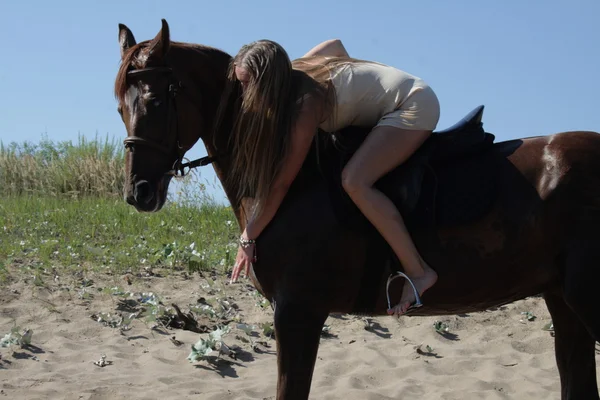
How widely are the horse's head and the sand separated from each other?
6.15 feet

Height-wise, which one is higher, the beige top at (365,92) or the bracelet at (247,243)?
the beige top at (365,92)

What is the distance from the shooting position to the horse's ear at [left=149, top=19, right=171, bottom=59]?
135 inches

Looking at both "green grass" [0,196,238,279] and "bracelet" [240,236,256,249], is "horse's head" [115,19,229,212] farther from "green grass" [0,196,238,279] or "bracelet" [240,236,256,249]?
"green grass" [0,196,238,279]

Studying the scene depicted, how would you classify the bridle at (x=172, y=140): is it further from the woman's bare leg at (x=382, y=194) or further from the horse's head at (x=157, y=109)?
the woman's bare leg at (x=382, y=194)

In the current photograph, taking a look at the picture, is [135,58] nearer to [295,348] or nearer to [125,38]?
[125,38]

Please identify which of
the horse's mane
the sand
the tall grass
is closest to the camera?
the horse's mane

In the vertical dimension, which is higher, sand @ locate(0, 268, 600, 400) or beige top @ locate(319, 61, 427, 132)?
A: beige top @ locate(319, 61, 427, 132)

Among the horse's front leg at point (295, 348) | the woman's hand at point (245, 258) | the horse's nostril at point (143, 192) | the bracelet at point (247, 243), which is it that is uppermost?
the horse's nostril at point (143, 192)

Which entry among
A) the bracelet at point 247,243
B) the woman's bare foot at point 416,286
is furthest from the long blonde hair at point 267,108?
the woman's bare foot at point 416,286

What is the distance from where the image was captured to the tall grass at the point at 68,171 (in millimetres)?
13031

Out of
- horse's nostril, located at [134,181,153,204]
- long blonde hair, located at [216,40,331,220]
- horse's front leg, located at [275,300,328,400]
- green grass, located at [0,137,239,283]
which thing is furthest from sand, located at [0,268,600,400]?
long blonde hair, located at [216,40,331,220]

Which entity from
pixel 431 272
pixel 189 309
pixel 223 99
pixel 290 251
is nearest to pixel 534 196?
pixel 431 272

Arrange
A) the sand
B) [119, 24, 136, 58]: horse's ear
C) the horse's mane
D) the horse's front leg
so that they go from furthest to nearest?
the sand < [119, 24, 136, 58]: horse's ear < the horse's mane < the horse's front leg

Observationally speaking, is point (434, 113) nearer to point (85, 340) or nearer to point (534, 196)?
point (534, 196)
